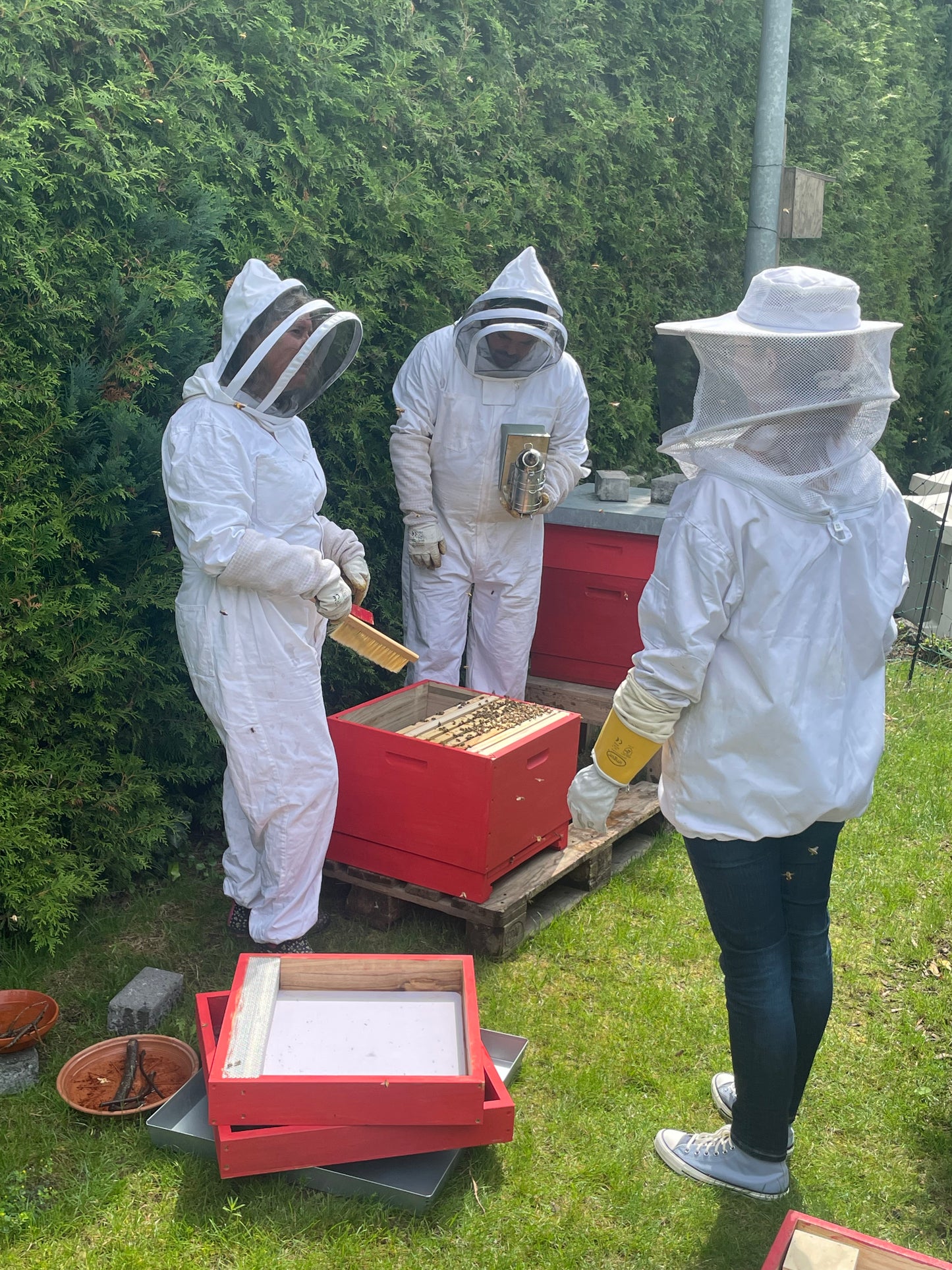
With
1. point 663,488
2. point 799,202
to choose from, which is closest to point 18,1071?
point 663,488

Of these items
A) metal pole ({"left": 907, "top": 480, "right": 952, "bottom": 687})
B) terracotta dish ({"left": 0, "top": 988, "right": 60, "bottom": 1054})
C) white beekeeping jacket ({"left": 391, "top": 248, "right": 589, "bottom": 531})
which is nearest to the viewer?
terracotta dish ({"left": 0, "top": 988, "right": 60, "bottom": 1054})

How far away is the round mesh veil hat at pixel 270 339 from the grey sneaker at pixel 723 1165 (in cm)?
225

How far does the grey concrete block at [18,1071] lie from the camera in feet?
9.40

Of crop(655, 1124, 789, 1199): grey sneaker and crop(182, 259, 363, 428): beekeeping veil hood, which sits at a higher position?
crop(182, 259, 363, 428): beekeeping veil hood

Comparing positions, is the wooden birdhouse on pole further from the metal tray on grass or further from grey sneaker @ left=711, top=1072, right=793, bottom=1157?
the metal tray on grass

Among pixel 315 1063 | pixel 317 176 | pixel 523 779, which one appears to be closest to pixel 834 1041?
pixel 523 779

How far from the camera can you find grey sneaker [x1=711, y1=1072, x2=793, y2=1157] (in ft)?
9.55

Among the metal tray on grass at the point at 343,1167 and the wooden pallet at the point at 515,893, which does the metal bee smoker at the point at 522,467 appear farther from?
the metal tray on grass at the point at 343,1167

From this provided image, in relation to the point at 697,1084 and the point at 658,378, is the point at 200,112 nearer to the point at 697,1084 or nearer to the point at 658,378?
the point at 658,378

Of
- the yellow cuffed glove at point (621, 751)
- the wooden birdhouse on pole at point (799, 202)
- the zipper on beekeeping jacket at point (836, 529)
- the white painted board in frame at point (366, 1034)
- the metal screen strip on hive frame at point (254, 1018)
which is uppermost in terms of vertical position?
the wooden birdhouse on pole at point (799, 202)

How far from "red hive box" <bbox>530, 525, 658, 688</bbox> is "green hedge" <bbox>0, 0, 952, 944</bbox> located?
2.45 feet

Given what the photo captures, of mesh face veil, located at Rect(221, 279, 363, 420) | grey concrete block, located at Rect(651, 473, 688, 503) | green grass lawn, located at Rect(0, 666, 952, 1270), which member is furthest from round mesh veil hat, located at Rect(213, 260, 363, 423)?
grey concrete block, located at Rect(651, 473, 688, 503)

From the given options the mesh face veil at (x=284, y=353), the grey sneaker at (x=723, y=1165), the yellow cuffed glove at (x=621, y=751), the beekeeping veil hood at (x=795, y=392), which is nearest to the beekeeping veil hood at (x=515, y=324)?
the mesh face veil at (x=284, y=353)

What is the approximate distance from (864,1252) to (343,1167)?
Answer: 118cm
